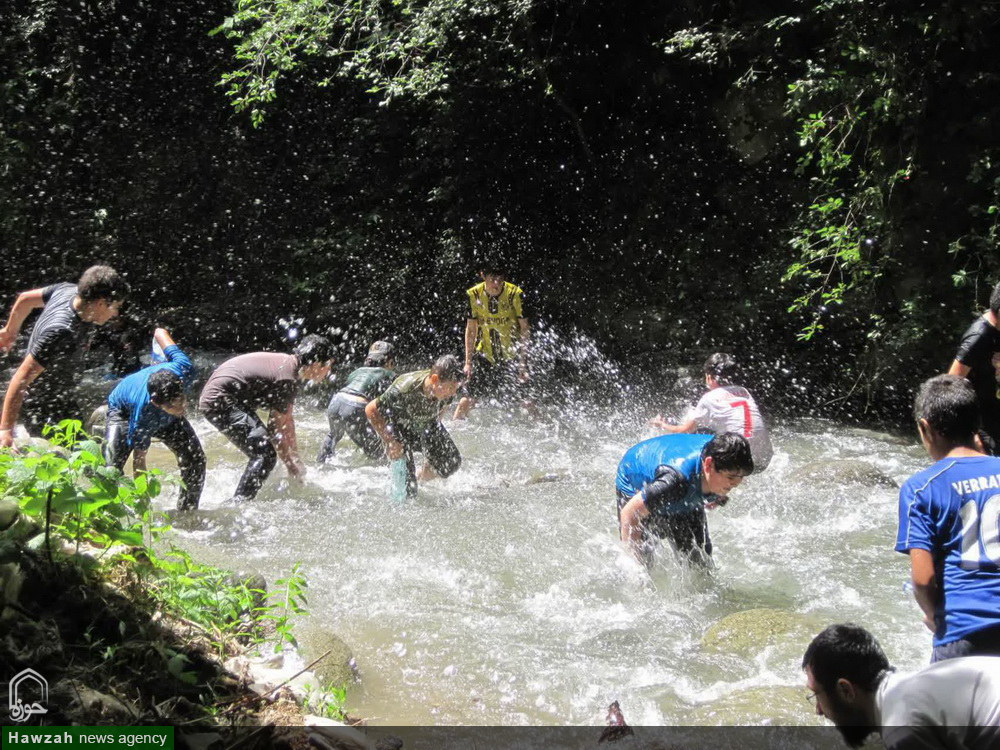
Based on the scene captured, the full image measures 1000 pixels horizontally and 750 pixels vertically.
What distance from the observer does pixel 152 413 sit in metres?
5.81

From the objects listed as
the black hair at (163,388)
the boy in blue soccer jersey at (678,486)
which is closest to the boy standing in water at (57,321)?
the black hair at (163,388)

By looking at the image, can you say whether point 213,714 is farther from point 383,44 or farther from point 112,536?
point 383,44

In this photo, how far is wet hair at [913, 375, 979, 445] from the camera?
119 inches

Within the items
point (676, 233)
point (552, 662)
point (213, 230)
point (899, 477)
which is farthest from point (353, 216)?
point (552, 662)

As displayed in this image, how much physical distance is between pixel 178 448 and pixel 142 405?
1.44 ft

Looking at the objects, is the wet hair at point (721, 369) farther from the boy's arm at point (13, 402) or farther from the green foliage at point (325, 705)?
the boy's arm at point (13, 402)

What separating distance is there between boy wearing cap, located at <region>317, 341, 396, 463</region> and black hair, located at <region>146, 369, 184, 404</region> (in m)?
2.01

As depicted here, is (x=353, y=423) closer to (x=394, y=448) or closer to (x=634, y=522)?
(x=394, y=448)

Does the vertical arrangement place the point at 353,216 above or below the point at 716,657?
above

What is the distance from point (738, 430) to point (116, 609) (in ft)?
14.2

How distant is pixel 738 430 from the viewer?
619 cm

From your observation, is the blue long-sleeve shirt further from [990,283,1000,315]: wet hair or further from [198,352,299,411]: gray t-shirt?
[990,283,1000,315]: wet hair

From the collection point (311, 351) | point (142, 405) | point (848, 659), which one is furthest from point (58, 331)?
point (848, 659)

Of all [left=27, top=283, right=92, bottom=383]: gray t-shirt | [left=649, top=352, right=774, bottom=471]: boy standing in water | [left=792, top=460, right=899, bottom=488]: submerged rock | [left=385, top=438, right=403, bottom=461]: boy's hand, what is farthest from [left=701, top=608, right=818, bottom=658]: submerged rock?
[left=27, top=283, right=92, bottom=383]: gray t-shirt
